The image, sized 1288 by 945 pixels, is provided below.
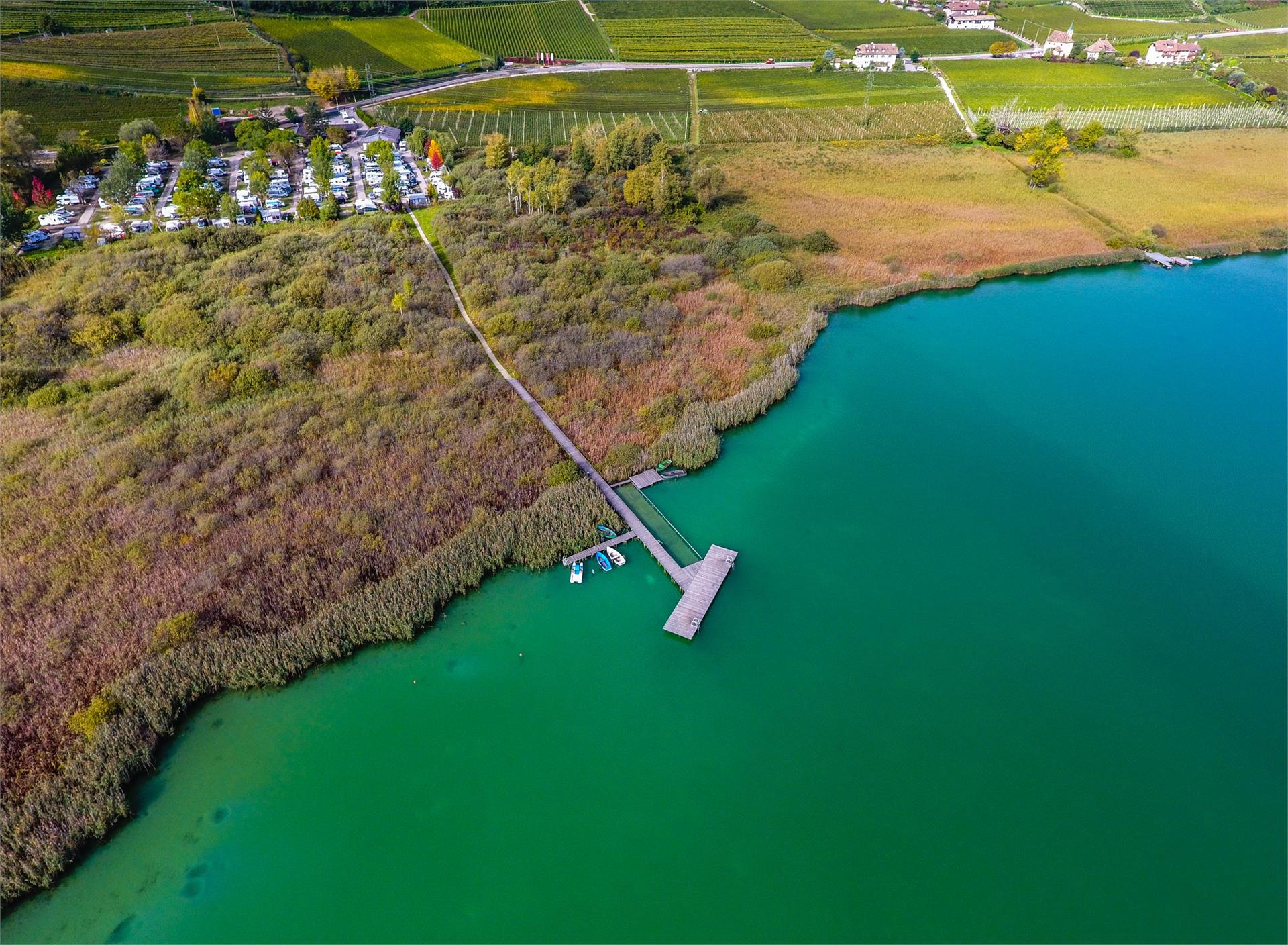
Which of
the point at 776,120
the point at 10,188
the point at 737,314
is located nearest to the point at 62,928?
the point at 737,314

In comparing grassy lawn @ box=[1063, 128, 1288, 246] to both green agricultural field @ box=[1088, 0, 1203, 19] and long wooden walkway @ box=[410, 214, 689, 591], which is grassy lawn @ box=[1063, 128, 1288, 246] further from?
green agricultural field @ box=[1088, 0, 1203, 19]

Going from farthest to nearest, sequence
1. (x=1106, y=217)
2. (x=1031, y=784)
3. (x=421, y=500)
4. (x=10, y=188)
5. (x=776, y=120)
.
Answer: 1. (x=776, y=120)
2. (x=1106, y=217)
3. (x=10, y=188)
4. (x=421, y=500)
5. (x=1031, y=784)

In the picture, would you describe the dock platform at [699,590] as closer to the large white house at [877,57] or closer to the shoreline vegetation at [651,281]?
the shoreline vegetation at [651,281]

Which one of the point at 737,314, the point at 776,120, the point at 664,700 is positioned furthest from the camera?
the point at 776,120

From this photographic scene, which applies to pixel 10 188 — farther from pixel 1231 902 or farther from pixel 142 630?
pixel 1231 902

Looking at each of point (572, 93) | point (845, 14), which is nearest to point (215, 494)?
point (572, 93)

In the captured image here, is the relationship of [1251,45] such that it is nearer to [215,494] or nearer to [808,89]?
[808,89]
